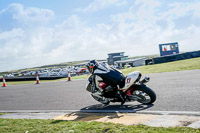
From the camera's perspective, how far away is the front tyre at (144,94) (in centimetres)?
686

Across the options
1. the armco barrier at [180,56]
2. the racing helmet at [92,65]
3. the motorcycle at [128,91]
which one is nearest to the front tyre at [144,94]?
the motorcycle at [128,91]

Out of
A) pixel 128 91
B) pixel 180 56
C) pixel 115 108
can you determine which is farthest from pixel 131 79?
pixel 180 56

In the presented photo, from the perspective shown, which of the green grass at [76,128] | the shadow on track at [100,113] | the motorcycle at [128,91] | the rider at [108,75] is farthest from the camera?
the rider at [108,75]

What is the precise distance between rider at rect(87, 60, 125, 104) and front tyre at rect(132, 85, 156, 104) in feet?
1.73

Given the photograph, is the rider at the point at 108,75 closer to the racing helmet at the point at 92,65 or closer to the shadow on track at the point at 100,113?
the racing helmet at the point at 92,65

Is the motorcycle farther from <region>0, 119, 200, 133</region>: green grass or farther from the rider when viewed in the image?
<region>0, 119, 200, 133</region>: green grass

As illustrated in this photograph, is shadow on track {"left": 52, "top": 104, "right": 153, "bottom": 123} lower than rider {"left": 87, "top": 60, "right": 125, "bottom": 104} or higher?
lower

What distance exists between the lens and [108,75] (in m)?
7.52

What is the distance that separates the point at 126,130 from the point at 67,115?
119 inches

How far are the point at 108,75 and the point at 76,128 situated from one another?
2658 millimetres

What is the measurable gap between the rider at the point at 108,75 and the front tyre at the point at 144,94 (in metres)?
0.53

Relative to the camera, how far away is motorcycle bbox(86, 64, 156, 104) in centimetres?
696

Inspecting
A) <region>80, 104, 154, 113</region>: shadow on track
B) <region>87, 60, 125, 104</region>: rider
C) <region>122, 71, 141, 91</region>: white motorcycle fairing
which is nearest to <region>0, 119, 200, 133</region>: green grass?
<region>80, 104, 154, 113</region>: shadow on track

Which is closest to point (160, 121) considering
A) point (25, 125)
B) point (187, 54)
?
point (25, 125)
